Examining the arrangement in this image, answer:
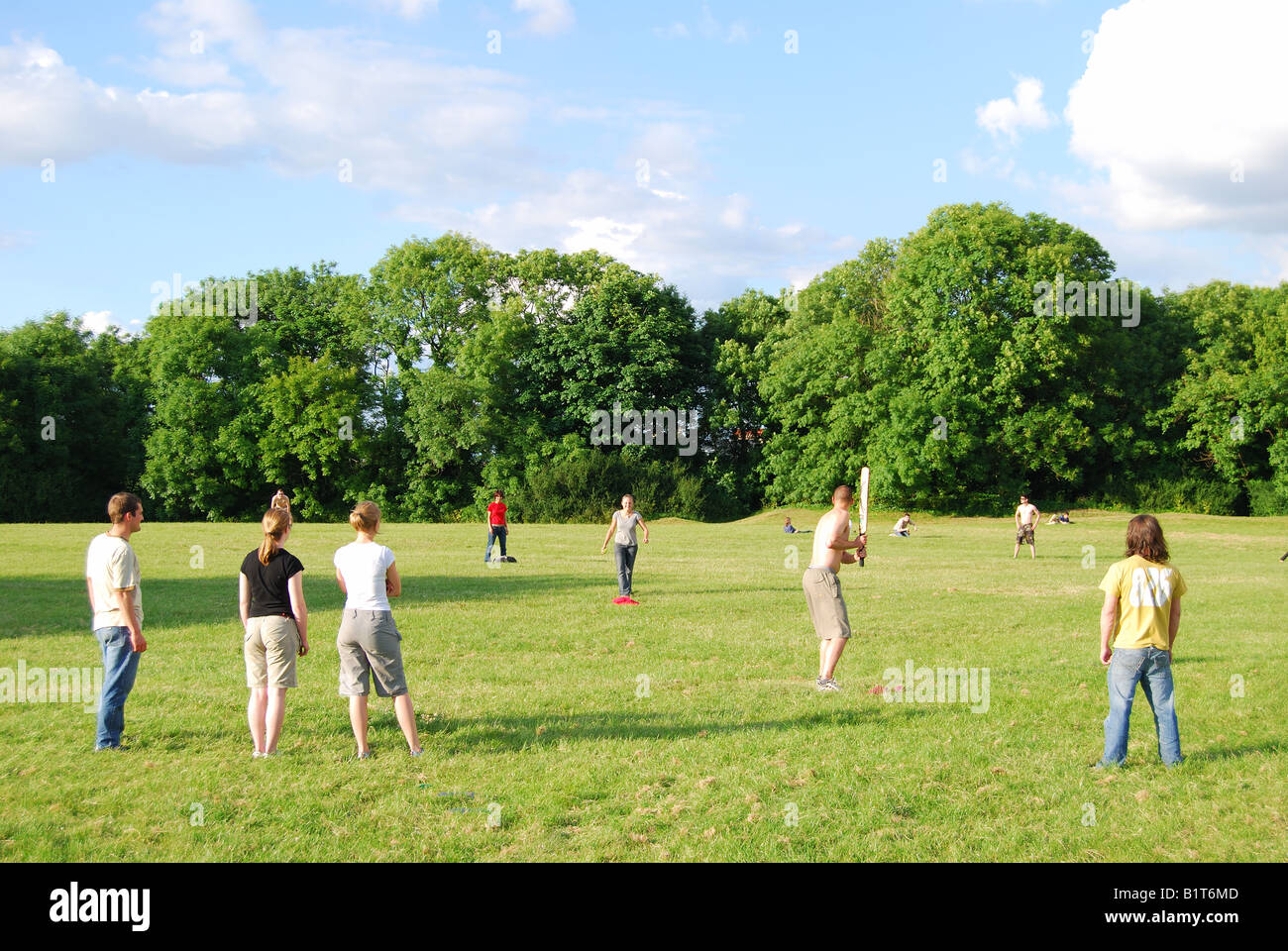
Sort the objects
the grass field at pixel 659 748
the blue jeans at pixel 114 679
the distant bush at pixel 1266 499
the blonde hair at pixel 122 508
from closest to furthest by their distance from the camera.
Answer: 1. the grass field at pixel 659 748
2. the blonde hair at pixel 122 508
3. the blue jeans at pixel 114 679
4. the distant bush at pixel 1266 499

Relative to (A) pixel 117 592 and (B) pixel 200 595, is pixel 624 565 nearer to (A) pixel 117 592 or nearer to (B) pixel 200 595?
(B) pixel 200 595

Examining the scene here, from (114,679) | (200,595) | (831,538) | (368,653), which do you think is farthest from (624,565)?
(114,679)

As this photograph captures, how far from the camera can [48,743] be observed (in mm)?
8422

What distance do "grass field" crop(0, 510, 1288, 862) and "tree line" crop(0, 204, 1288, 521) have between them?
37226 mm

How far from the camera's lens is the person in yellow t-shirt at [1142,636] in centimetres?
758

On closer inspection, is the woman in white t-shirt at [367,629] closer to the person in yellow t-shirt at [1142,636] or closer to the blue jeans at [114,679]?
the blue jeans at [114,679]

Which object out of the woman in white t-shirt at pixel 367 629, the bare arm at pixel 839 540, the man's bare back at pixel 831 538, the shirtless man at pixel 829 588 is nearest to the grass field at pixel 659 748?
the shirtless man at pixel 829 588

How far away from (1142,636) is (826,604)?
3573 mm

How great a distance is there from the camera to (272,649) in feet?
25.4

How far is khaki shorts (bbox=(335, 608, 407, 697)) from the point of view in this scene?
25.2 feet

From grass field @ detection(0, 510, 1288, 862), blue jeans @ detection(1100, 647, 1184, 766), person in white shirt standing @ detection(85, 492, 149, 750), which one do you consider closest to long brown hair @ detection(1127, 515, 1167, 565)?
blue jeans @ detection(1100, 647, 1184, 766)

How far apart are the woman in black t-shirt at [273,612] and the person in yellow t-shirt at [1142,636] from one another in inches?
243

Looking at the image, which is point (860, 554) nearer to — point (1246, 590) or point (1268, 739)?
point (1268, 739)

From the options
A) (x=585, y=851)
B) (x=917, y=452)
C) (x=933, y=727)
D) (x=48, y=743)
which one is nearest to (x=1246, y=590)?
(x=933, y=727)
